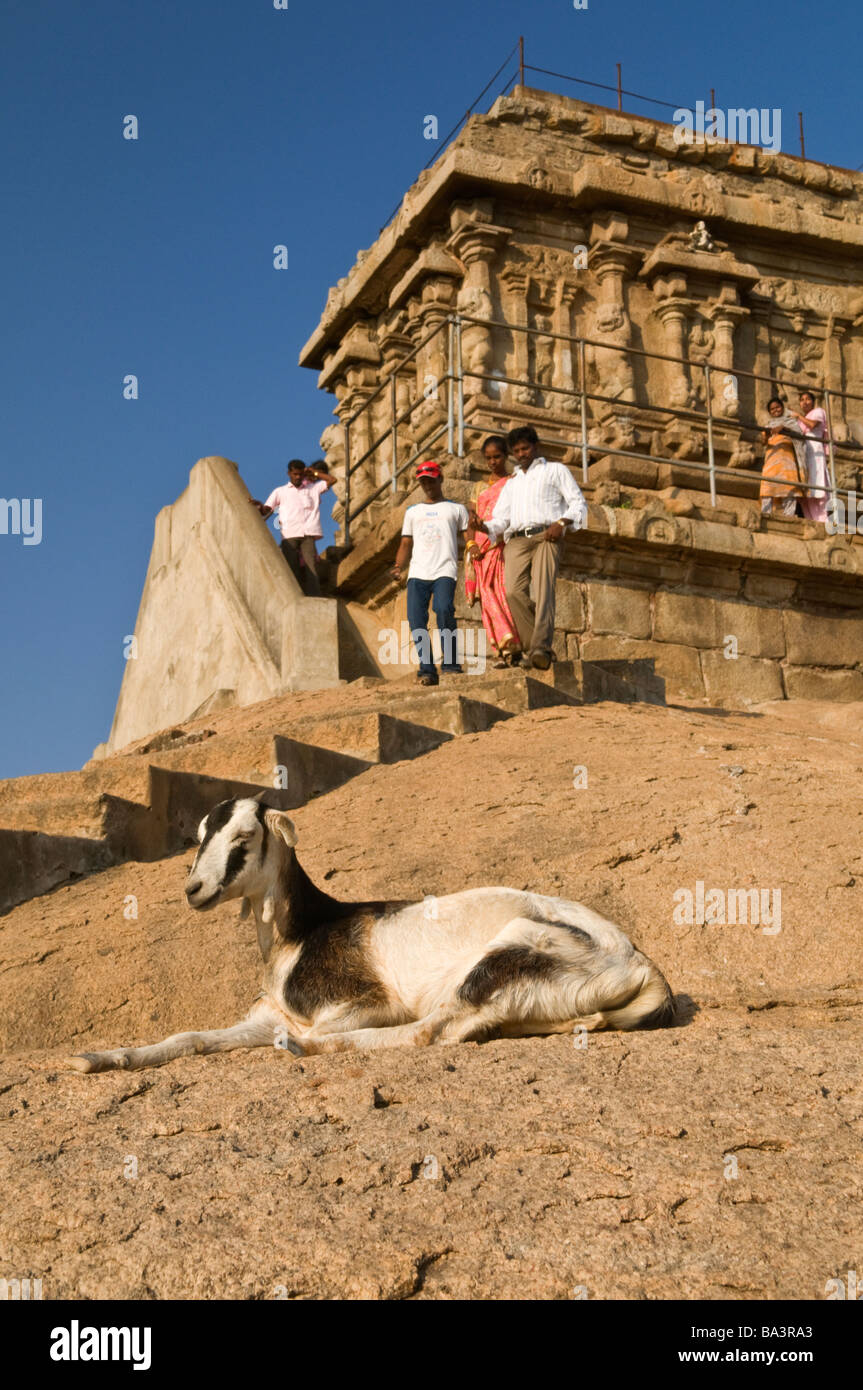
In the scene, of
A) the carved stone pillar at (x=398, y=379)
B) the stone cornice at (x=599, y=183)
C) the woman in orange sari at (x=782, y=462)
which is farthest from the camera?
the carved stone pillar at (x=398, y=379)

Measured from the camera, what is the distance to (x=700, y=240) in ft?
63.9

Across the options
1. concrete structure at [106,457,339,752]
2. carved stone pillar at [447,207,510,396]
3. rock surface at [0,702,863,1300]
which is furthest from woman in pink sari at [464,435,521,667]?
carved stone pillar at [447,207,510,396]

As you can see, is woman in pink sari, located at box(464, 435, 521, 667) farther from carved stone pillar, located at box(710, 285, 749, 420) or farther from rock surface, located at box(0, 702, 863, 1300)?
carved stone pillar, located at box(710, 285, 749, 420)

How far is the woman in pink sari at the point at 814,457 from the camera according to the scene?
1700 centimetres

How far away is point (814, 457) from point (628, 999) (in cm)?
1409

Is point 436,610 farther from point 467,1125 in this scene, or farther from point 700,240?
point 700,240

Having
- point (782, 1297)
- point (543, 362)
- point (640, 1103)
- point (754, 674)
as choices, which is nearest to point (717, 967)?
point (640, 1103)

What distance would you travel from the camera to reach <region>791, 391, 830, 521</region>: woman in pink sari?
17000 mm

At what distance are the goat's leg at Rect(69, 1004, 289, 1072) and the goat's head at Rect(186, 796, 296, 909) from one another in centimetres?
41

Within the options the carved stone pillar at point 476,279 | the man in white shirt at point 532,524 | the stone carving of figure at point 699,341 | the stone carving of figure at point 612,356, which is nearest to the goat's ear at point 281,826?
the man in white shirt at point 532,524

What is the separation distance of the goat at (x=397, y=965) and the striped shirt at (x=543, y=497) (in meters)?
6.12

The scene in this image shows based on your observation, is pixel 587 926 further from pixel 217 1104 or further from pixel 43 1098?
pixel 43 1098

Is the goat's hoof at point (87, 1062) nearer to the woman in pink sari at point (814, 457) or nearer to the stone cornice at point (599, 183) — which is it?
the woman in pink sari at point (814, 457)
